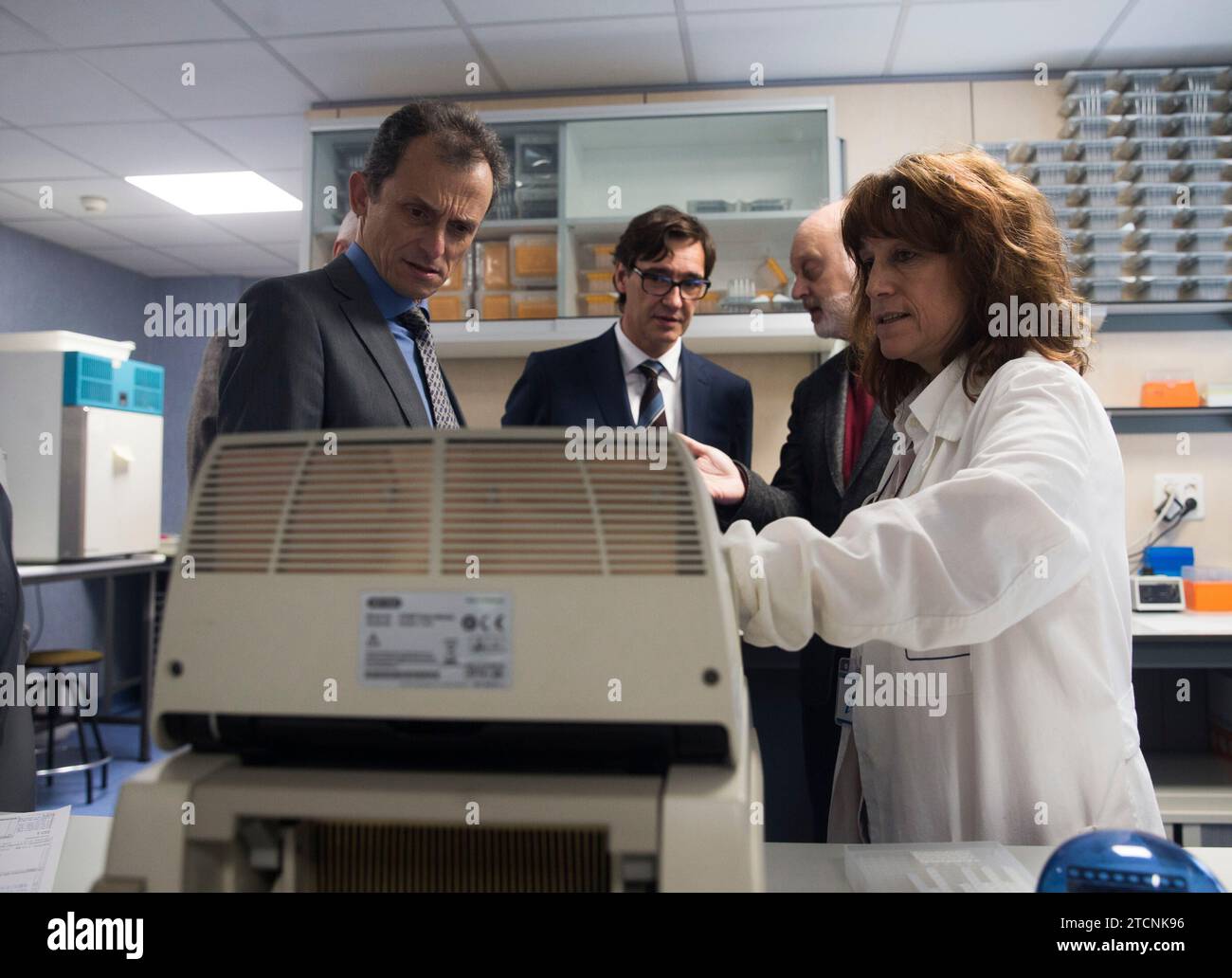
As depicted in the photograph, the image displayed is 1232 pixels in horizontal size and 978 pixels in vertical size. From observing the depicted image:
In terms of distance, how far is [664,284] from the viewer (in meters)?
2.09

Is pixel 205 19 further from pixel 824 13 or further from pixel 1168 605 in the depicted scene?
pixel 1168 605

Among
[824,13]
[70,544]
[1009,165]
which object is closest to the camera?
[824,13]

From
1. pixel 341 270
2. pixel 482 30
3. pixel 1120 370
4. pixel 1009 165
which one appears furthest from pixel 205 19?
pixel 1120 370

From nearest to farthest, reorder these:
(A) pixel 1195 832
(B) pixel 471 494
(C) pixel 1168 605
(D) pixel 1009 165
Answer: (B) pixel 471 494 → (A) pixel 1195 832 → (C) pixel 1168 605 → (D) pixel 1009 165

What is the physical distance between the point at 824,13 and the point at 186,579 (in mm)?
2978

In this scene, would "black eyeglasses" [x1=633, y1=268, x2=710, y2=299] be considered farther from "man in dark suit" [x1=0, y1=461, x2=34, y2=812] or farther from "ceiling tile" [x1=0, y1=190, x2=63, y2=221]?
"ceiling tile" [x1=0, y1=190, x2=63, y2=221]

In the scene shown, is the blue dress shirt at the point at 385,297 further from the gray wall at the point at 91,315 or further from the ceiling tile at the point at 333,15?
the gray wall at the point at 91,315

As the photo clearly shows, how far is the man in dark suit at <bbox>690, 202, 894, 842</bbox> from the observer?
62.2 inches

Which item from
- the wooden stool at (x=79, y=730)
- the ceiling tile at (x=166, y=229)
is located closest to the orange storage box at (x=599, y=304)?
the wooden stool at (x=79, y=730)

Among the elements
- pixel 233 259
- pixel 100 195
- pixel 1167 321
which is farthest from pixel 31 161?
pixel 1167 321

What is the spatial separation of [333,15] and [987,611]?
9.63ft

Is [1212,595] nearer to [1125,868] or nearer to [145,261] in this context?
[1125,868]

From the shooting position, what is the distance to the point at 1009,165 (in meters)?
3.09
